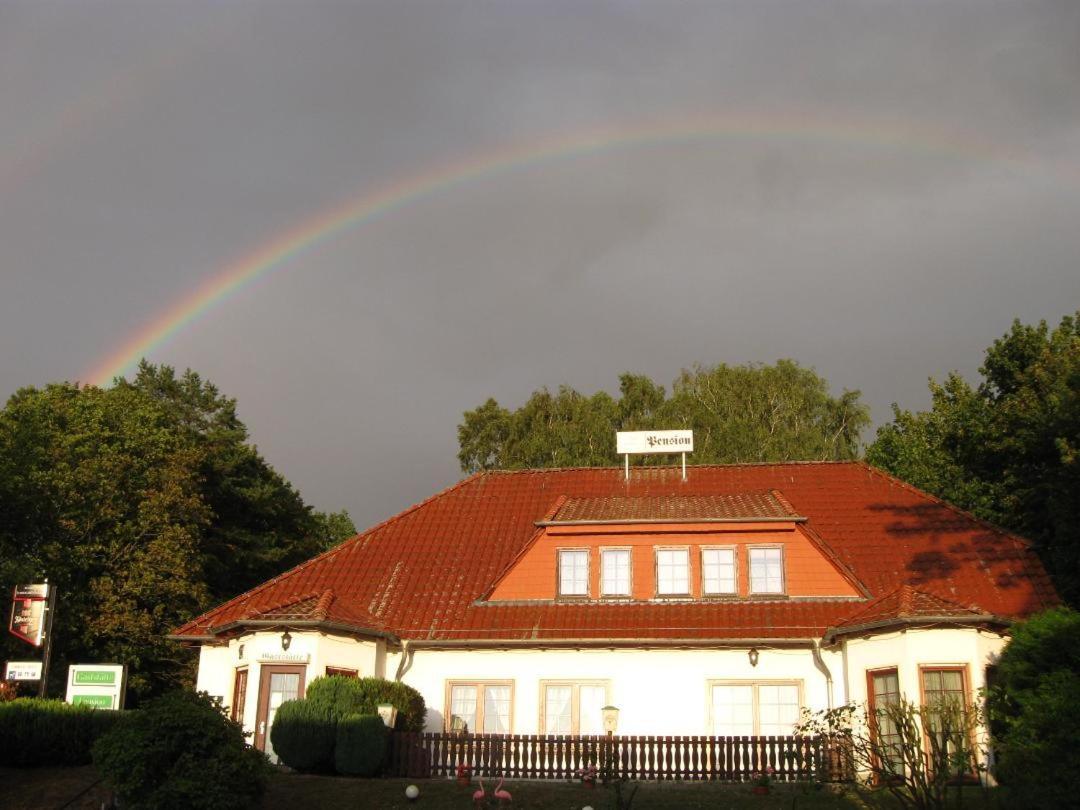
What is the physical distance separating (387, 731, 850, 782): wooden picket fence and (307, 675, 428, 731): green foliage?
0.85 meters

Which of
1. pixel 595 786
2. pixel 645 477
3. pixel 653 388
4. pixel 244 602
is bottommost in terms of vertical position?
pixel 595 786

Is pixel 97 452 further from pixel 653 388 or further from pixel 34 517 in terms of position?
pixel 653 388

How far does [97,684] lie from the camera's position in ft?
72.4

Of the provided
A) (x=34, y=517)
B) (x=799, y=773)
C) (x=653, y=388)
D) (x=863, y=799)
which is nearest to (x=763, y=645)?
(x=799, y=773)

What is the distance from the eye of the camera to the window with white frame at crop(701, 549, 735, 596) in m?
25.0

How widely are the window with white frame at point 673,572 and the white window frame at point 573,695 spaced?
2684mm

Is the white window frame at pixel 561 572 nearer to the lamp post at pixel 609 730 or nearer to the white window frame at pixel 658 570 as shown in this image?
the white window frame at pixel 658 570

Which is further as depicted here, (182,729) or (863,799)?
(863,799)

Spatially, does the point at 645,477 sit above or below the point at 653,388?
below

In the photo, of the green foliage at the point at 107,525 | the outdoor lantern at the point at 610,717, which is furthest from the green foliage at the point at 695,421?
the outdoor lantern at the point at 610,717

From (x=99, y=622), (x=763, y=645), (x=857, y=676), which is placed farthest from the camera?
(x=99, y=622)

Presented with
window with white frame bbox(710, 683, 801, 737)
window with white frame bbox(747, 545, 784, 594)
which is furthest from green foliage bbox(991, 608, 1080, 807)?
window with white frame bbox(747, 545, 784, 594)

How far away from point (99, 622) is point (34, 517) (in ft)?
17.7

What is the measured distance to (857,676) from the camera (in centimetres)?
2169
